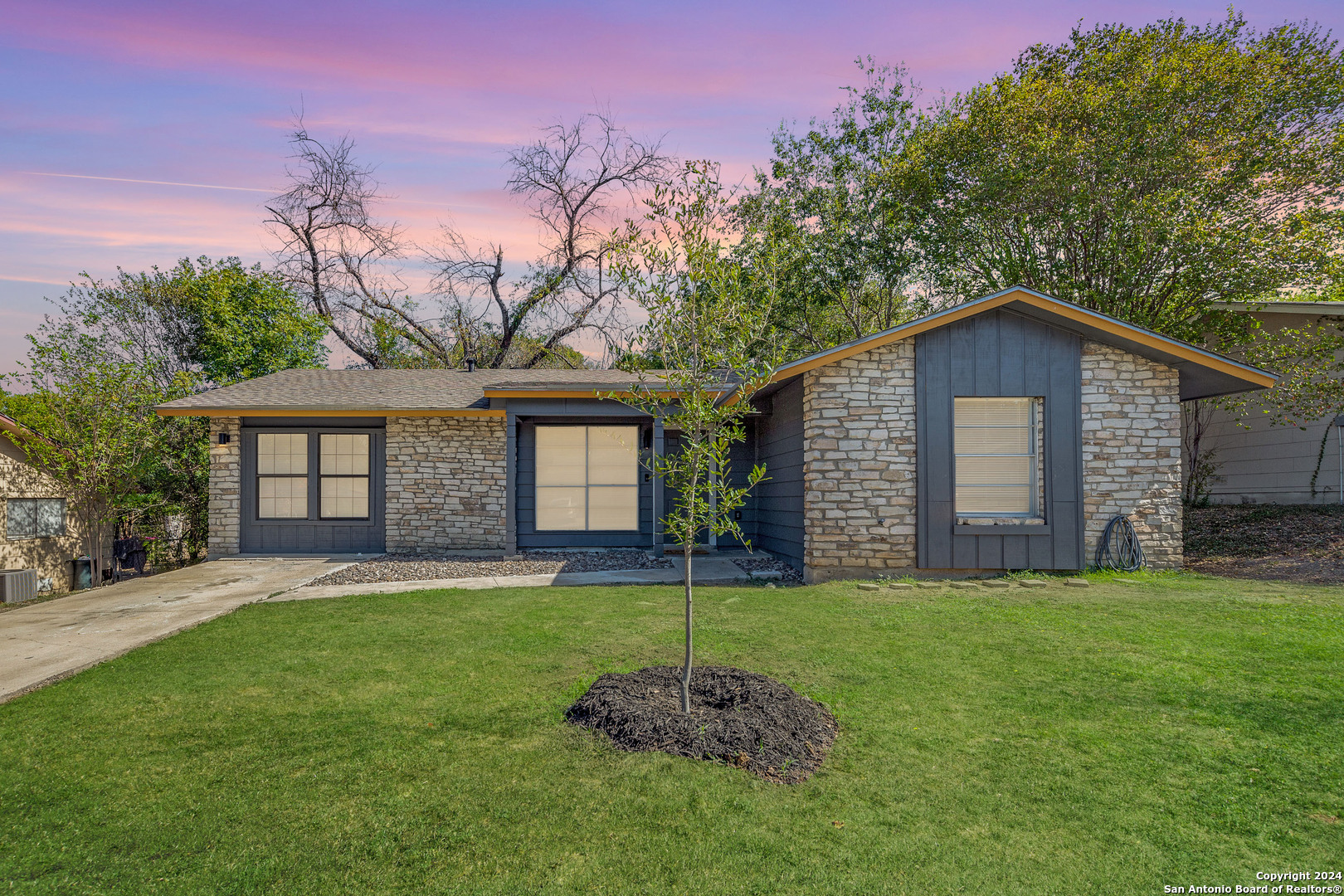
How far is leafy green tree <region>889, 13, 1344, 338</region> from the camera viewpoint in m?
12.4

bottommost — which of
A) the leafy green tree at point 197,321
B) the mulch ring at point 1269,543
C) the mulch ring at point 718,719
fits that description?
the mulch ring at point 718,719

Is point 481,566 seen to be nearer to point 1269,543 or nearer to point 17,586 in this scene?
point 17,586

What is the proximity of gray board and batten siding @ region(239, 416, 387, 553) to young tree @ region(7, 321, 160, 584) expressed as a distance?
180cm

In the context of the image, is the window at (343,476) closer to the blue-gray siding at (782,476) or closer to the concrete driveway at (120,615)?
the concrete driveway at (120,615)

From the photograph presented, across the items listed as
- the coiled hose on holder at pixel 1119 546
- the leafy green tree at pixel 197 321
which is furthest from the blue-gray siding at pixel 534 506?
the leafy green tree at pixel 197 321

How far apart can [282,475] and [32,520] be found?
472cm

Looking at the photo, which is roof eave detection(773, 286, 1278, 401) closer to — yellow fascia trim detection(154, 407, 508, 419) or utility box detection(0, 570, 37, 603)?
yellow fascia trim detection(154, 407, 508, 419)

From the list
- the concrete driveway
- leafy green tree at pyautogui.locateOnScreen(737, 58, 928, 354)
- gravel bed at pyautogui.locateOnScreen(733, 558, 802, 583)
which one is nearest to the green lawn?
the concrete driveway

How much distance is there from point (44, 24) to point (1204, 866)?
484 inches

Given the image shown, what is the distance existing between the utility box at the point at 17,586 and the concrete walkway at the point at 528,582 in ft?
19.9

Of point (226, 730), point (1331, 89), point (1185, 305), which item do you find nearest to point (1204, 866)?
point (226, 730)

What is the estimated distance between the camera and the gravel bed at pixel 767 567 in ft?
31.0

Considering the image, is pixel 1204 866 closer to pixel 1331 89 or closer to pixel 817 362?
pixel 817 362

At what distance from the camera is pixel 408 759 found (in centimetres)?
359
